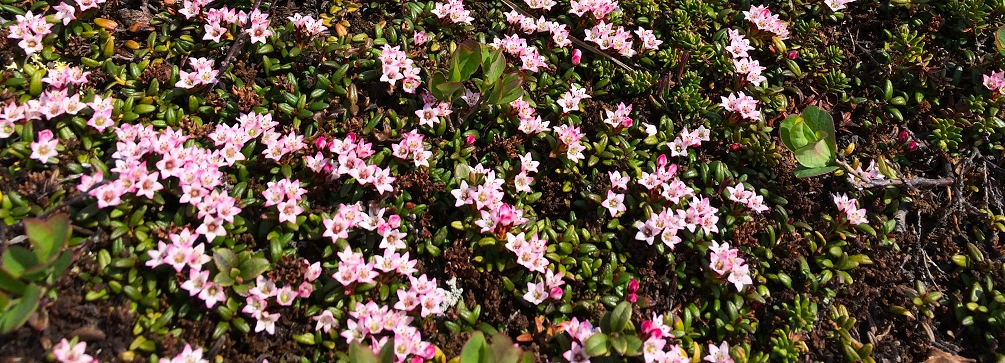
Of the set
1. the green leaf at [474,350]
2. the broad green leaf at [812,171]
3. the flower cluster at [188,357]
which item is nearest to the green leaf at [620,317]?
the green leaf at [474,350]

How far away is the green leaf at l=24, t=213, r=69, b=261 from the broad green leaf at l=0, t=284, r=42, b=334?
6.3 inches

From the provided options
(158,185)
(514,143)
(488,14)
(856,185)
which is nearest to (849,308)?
(856,185)

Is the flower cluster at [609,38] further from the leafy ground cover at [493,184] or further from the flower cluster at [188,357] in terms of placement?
the flower cluster at [188,357]

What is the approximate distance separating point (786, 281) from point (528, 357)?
1.55 metres

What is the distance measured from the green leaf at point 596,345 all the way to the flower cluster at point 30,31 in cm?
344

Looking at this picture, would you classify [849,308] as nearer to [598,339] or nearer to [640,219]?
[640,219]

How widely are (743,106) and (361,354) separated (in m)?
2.67

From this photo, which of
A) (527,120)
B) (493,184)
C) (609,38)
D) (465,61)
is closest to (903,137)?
(609,38)

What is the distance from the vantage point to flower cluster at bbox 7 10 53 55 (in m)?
3.63

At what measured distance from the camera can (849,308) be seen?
11.7ft

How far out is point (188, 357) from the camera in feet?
9.49

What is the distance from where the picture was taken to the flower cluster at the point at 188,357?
2.87 metres

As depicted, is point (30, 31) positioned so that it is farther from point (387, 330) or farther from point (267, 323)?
point (387, 330)

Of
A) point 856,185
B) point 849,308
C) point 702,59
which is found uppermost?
point 702,59
